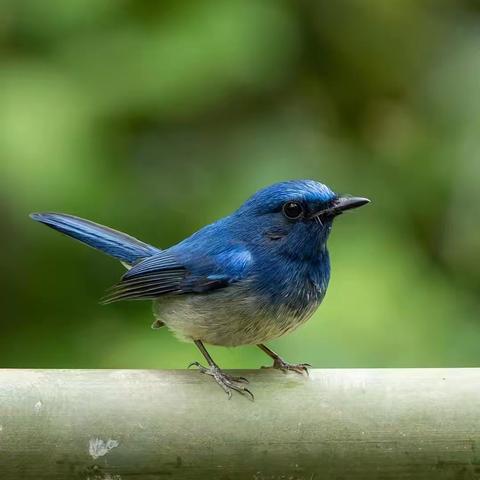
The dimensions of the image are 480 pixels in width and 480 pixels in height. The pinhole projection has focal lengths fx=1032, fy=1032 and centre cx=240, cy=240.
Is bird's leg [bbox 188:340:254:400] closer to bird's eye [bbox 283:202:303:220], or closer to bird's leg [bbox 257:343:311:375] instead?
bird's leg [bbox 257:343:311:375]

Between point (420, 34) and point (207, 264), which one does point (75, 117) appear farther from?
point (420, 34)

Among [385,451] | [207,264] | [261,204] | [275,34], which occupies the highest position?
[275,34]

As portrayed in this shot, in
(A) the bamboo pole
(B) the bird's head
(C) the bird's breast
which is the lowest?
(A) the bamboo pole

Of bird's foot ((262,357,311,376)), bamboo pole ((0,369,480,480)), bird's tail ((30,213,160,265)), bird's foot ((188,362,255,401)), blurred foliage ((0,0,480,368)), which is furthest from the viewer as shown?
blurred foliage ((0,0,480,368))

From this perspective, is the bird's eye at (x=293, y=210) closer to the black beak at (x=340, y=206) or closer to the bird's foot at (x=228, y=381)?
the black beak at (x=340, y=206)

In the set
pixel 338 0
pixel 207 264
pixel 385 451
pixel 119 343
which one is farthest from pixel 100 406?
pixel 338 0

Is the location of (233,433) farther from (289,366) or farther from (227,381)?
(289,366)

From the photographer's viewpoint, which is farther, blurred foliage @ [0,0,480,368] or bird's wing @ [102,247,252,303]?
blurred foliage @ [0,0,480,368]

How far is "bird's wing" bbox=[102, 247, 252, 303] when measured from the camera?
129 inches

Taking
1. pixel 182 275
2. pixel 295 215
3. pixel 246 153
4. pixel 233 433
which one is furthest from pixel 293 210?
pixel 246 153

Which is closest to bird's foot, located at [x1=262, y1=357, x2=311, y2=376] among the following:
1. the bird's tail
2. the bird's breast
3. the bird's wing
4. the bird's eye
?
the bird's breast

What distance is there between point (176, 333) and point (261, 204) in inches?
20.6

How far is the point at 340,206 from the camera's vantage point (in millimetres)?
3148

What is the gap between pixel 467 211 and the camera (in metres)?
4.53
